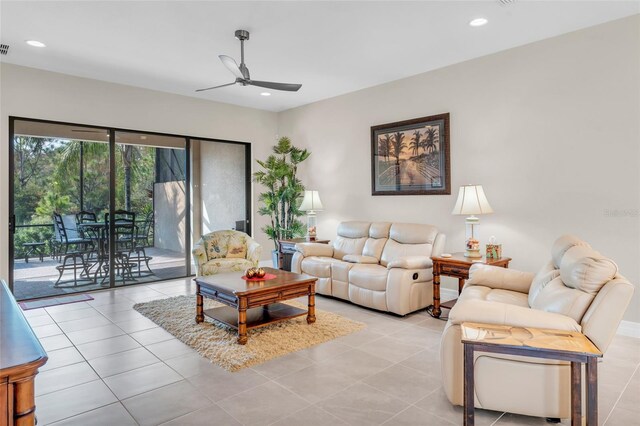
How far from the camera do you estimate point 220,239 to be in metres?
5.43

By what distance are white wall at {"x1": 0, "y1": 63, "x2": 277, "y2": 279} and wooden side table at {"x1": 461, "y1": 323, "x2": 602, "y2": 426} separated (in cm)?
544

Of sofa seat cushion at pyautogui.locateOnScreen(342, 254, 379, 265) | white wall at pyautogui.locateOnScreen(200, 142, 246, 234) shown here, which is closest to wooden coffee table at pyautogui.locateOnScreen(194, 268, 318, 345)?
sofa seat cushion at pyautogui.locateOnScreen(342, 254, 379, 265)

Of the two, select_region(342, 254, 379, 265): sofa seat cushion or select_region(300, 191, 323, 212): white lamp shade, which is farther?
select_region(300, 191, 323, 212): white lamp shade

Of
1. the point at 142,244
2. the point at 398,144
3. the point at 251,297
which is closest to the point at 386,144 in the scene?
the point at 398,144

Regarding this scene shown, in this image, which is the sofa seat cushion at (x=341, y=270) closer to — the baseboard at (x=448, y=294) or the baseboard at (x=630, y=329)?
the baseboard at (x=448, y=294)

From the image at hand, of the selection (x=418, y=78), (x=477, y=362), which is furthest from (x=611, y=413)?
(x=418, y=78)

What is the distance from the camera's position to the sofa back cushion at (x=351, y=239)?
5.40 meters

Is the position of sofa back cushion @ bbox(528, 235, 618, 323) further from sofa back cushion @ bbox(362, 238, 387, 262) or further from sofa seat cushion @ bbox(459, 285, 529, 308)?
sofa back cushion @ bbox(362, 238, 387, 262)

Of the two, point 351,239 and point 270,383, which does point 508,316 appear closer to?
point 270,383

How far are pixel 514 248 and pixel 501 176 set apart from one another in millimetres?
819

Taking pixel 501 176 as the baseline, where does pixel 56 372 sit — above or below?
below

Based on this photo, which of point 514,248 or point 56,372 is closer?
point 56,372

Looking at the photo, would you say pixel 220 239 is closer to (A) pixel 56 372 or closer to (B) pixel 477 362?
(A) pixel 56 372

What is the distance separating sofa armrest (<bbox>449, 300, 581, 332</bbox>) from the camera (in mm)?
2078
